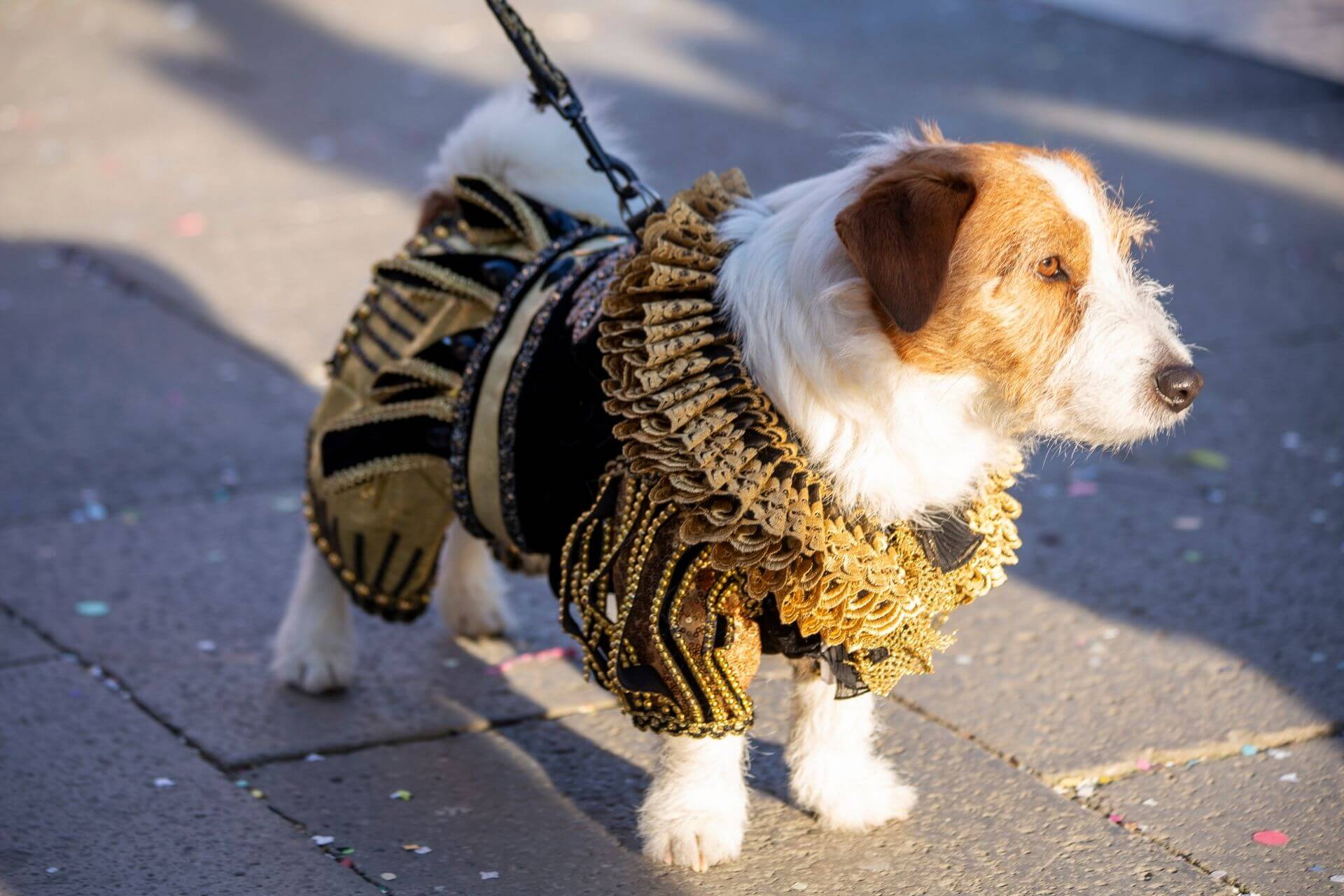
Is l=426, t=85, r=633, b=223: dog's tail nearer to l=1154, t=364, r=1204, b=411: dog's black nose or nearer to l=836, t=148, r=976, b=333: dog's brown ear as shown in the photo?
l=836, t=148, r=976, b=333: dog's brown ear

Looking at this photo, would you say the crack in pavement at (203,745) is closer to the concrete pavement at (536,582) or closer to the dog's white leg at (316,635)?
the concrete pavement at (536,582)

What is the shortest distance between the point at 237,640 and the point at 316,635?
0.39m

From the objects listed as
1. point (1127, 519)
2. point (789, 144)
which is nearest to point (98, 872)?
point (1127, 519)

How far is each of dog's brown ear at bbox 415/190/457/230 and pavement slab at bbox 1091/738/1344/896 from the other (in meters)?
2.04

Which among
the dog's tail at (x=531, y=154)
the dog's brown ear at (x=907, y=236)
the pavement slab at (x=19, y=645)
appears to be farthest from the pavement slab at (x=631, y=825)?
the dog's tail at (x=531, y=154)

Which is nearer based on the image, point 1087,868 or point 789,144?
point 1087,868

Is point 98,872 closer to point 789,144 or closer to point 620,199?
point 620,199

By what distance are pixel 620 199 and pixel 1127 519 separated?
2.10 m

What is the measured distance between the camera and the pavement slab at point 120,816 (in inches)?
111

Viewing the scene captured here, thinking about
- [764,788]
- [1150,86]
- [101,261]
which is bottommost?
[101,261]

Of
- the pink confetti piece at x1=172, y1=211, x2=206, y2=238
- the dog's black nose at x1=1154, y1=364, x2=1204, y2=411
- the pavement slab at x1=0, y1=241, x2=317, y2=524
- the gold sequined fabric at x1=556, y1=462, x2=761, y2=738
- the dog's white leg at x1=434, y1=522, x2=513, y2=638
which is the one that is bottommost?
the pavement slab at x1=0, y1=241, x2=317, y2=524

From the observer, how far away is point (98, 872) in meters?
2.83

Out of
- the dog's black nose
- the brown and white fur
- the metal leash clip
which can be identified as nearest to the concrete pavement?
the brown and white fur

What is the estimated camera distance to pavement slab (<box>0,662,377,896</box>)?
111 inches
